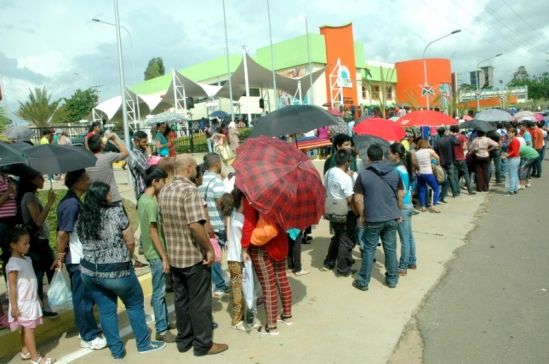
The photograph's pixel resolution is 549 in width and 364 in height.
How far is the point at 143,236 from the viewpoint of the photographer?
427 cm

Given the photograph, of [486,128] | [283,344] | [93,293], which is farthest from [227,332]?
[486,128]

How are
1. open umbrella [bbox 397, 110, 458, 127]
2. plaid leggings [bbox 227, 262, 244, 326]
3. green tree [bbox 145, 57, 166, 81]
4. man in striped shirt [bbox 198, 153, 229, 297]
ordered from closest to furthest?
plaid leggings [bbox 227, 262, 244, 326] → man in striped shirt [bbox 198, 153, 229, 297] → open umbrella [bbox 397, 110, 458, 127] → green tree [bbox 145, 57, 166, 81]

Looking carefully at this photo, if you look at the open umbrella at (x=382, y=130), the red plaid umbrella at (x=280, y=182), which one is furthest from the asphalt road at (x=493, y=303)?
the open umbrella at (x=382, y=130)

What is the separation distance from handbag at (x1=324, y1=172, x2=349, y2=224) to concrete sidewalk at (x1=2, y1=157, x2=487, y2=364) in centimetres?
79

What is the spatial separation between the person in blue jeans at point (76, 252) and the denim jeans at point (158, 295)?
54 cm

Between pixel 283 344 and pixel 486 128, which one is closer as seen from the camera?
pixel 283 344

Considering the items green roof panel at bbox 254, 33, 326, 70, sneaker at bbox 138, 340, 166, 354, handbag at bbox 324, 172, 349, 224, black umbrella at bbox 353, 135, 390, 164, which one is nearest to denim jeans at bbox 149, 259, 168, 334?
sneaker at bbox 138, 340, 166, 354

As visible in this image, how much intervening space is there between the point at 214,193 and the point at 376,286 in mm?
2280

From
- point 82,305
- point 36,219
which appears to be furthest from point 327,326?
point 36,219

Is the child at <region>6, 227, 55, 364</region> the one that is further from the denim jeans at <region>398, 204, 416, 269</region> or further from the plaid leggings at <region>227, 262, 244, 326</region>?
the denim jeans at <region>398, 204, 416, 269</region>

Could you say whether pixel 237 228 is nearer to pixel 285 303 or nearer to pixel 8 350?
pixel 285 303

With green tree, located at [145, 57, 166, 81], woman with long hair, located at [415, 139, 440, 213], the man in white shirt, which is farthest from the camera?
green tree, located at [145, 57, 166, 81]

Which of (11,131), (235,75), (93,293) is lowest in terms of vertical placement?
(93,293)

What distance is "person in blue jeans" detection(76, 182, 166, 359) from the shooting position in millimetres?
3623
